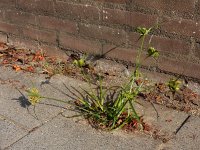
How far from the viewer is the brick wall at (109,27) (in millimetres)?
3143

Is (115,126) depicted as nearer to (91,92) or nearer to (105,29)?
(91,92)

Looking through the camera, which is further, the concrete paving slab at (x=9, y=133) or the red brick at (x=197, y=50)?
the red brick at (x=197, y=50)

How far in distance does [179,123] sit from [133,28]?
90cm

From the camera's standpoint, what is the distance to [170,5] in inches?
122

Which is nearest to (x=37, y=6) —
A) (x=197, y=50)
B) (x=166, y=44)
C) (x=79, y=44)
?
(x=79, y=44)

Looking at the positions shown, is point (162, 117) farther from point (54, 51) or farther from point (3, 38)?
point (3, 38)

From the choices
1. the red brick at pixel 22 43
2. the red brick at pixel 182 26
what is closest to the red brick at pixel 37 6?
the red brick at pixel 22 43

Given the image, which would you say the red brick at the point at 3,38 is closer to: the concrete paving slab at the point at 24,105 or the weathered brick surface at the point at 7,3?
the weathered brick surface at the point at 7,3

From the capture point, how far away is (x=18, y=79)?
12.0ft

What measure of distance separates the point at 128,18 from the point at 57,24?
77cm

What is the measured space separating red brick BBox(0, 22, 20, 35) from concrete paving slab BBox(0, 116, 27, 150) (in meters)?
1.36

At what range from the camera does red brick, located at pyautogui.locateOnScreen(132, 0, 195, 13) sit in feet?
9.96

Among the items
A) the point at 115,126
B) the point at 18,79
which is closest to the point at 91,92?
the point at 115,126

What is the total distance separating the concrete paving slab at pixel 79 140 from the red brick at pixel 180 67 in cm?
74
